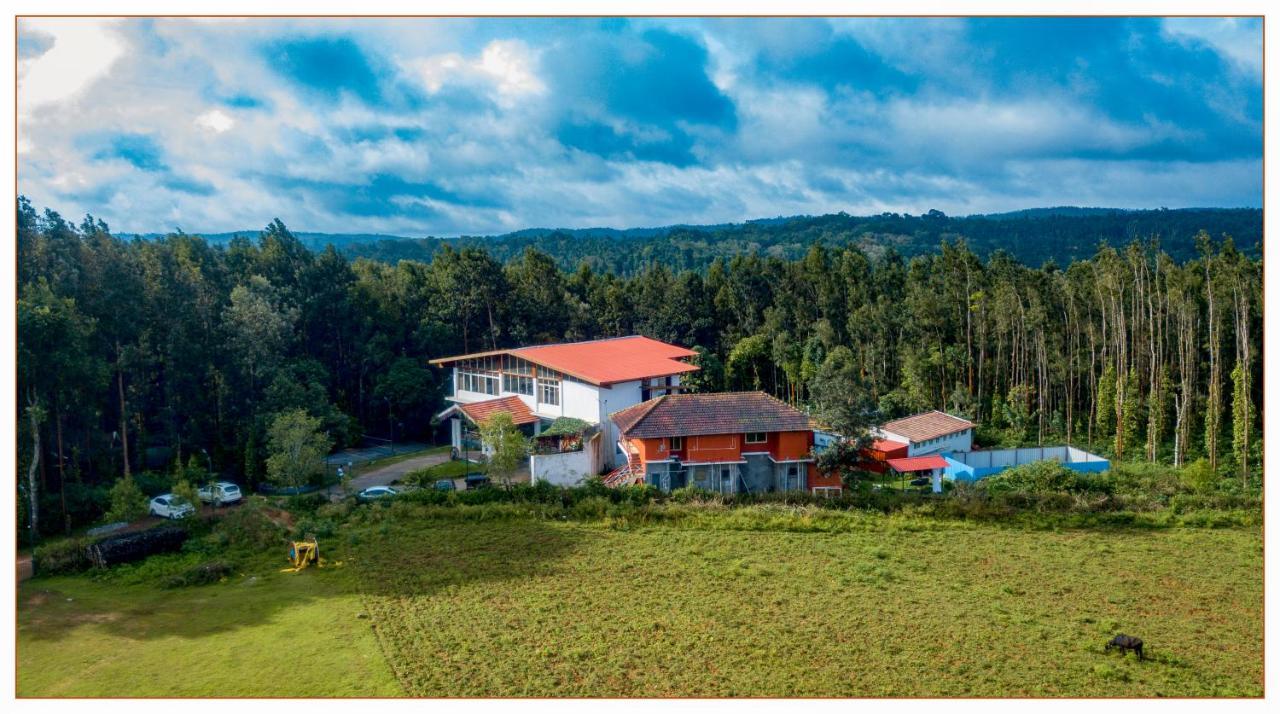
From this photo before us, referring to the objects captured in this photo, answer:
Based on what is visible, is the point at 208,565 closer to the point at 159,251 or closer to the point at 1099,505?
the point at 159,251

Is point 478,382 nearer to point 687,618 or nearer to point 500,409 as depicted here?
point 500,409

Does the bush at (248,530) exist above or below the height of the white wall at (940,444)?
below

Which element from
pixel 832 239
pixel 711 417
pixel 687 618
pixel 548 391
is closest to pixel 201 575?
pixel 687 618

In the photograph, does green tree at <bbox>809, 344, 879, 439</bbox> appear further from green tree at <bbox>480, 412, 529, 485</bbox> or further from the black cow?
the black cow

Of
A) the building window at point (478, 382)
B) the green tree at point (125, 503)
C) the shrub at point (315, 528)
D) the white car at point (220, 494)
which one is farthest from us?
the building window at point (478, 382)

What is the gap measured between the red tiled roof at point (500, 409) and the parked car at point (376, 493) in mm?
5409

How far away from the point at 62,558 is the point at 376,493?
8.45 meters

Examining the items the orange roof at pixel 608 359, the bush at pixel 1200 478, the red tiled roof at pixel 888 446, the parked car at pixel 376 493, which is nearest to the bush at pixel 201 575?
the parked car at pixel 376 493

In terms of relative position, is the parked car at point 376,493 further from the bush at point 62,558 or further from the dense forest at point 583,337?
the bush at point 62,558

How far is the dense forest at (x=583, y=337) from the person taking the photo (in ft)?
87.0

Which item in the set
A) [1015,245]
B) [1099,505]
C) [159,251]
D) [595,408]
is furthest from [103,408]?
[1015,245]

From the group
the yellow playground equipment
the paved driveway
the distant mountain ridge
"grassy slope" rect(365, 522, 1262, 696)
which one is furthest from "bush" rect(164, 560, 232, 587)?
the distant mountain ridge

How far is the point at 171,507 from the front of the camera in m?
24.1

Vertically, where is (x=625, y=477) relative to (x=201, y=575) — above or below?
above
